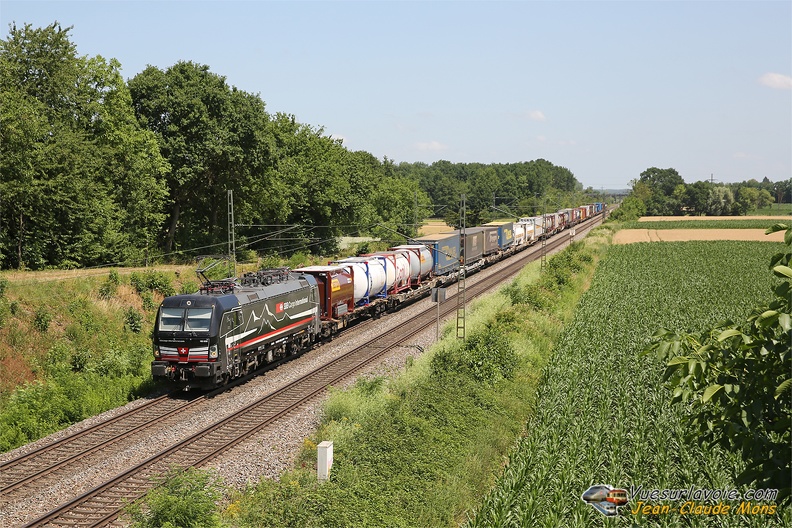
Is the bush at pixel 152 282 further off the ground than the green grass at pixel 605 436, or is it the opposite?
the bush at pixel 152 282

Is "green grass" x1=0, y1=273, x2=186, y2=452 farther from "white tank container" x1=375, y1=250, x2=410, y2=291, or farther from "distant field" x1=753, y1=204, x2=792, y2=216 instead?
"distant field" x1=753, y1=204, x2=792, y2=216

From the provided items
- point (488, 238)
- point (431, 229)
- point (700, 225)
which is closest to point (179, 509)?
point (488, 238)

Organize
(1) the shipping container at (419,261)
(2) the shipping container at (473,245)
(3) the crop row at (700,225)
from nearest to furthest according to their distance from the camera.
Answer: (1) the shipping container at (419,261) → (2) the shipping container at (473,245) → (3) the crop row at (700,225)

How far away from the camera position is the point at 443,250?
165 ft

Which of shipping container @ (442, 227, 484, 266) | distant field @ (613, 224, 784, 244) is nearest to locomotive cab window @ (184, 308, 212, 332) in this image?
shipping container @ (442, 227, 484, 266)

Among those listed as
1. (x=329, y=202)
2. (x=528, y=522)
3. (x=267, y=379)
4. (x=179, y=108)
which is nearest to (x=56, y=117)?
(x=179, y=108)

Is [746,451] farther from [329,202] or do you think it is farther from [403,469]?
[329,202]

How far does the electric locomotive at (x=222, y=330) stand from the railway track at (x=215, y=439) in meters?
2.08

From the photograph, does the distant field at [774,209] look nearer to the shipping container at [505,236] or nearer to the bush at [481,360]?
the shipping container at [505,236]

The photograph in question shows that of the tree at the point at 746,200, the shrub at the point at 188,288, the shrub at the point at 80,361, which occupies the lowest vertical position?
the shrub at the point at 80,361

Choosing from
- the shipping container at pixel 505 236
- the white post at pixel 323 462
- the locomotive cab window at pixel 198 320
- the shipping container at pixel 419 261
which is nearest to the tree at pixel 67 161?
the locomotive cab window at pixel 198 320

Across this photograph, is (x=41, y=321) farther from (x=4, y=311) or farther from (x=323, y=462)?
(x=323, y=462)

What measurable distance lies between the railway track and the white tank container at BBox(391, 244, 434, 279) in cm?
896

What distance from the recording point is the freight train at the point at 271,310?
2367 centimetres
